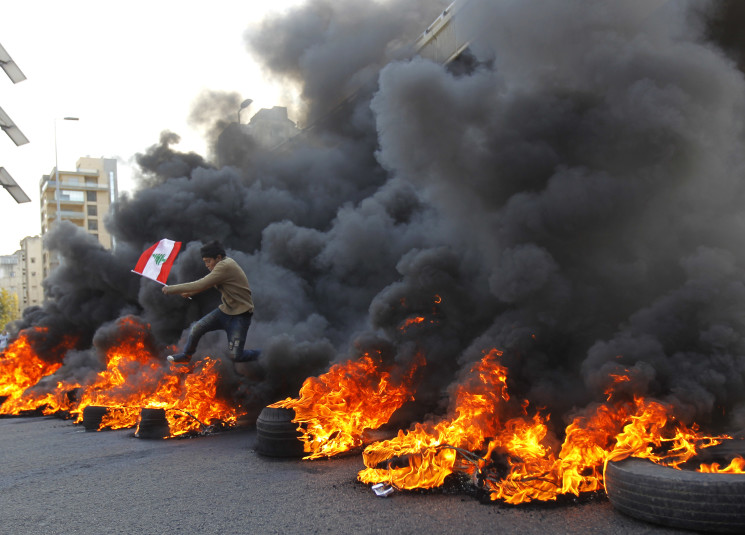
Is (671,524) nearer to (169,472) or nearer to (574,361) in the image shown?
(574,361)

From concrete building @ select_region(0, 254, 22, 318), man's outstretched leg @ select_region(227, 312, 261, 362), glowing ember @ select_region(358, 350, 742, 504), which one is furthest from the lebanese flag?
concrete building @ select_region(0, 254, 22, 318)

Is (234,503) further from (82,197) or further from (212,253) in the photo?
(82,197)

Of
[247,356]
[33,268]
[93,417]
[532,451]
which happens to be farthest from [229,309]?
[33,268]

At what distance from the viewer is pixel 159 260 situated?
667cm

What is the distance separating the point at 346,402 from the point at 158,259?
9.85 feet

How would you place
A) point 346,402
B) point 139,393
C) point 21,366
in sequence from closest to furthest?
1. point 346,402
2. point 139,393
3. point 21,366

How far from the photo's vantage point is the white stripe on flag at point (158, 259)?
6609mm

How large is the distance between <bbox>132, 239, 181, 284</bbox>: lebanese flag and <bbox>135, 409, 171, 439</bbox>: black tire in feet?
11.7

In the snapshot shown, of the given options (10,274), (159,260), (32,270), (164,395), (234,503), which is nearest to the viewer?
(234,503)

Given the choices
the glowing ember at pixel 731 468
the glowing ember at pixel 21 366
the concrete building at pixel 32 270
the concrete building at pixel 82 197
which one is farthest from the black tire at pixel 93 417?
the concrete building at pixel 32 270

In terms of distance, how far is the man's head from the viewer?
679cm

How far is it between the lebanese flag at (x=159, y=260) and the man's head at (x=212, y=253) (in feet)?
1.12

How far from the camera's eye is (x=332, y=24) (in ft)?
67.4

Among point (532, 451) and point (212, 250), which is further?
point (212, 250)
